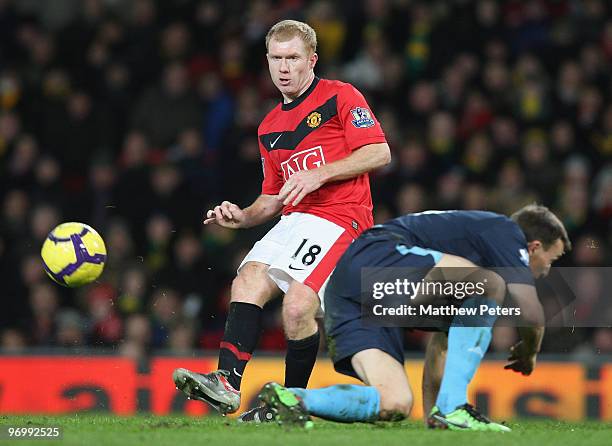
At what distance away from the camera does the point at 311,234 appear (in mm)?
6047

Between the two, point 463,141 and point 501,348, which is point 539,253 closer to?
point 501,348

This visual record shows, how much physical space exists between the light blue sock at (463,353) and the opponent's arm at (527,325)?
12 centimetres

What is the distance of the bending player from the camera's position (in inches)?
194

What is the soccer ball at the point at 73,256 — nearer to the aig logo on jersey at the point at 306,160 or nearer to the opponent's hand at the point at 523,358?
the aig logo on jersey at the point at 306,160

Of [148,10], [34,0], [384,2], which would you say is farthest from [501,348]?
[34,0]

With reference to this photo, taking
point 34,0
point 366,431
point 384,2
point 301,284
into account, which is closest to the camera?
point 366,431

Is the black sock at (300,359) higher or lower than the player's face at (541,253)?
lower

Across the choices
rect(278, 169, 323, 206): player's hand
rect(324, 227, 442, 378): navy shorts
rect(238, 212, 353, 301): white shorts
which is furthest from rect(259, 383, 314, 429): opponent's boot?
rect(278, 169, 323, 206): player's hand

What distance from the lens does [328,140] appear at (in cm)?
623

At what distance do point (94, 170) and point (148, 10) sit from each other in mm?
2229

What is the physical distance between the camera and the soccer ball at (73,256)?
6355 millimetres

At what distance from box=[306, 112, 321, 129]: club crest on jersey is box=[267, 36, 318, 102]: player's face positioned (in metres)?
0.18

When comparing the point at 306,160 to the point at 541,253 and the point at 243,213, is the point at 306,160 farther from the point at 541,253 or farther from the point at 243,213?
the point at 541,253
